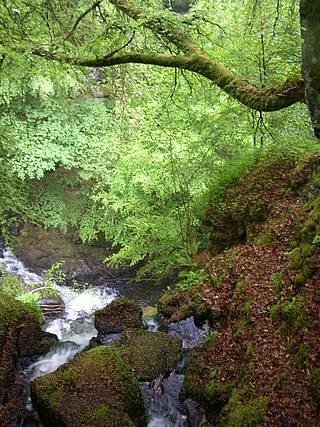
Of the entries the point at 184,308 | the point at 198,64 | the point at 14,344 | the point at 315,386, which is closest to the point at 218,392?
the point at 315,386

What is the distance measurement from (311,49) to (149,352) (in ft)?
11.3

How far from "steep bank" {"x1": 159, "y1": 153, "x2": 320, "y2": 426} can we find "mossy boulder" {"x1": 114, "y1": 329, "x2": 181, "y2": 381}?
41cm

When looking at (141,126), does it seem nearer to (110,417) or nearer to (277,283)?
(277,283)

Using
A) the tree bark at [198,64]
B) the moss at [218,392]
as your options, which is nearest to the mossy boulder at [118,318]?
the moss at [218,392]

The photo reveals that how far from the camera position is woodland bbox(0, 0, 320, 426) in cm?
301

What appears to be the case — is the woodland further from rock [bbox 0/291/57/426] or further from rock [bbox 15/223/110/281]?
rock [bbox 0/291/57/426]

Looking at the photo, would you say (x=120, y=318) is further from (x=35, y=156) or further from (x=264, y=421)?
(x=35, y=156)

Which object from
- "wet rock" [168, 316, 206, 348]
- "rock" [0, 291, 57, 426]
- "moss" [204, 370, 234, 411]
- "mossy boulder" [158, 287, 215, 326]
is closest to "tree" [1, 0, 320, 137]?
"moss" [204, 370, 234, 411]

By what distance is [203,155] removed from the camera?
6.72 metres

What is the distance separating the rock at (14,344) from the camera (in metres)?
3.76

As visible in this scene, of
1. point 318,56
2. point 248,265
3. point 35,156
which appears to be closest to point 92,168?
point 35,156

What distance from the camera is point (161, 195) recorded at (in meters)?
7.53

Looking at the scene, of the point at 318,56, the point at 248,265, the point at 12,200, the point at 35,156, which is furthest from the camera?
the point at 35,156

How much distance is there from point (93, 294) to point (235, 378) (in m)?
6.52
